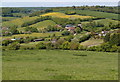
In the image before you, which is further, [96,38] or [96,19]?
[96,19]

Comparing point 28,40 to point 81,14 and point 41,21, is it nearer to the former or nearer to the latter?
point 41,21

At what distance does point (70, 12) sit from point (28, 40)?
8772cm

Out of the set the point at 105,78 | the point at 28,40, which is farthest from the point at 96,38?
the point at 105,78

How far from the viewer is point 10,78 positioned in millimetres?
14992

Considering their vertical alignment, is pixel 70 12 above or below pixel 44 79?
below

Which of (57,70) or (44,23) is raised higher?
(57,70)

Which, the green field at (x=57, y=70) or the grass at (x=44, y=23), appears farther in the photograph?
the grass at (x=44, y=23)

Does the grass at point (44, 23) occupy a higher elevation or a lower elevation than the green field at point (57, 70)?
lower

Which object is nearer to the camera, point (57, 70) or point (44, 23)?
point (57, 70)

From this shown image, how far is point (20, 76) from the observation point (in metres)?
15.8

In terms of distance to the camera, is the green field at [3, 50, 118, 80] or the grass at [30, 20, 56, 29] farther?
the grass at [30, 20, 56, 29]

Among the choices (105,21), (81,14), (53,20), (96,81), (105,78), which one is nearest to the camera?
(96,81)

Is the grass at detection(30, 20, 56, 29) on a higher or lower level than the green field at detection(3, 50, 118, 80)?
lower

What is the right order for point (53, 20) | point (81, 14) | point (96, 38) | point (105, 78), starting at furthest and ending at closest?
point (81, 14), point (53, 20), point (96, 38), point (105, 78)
